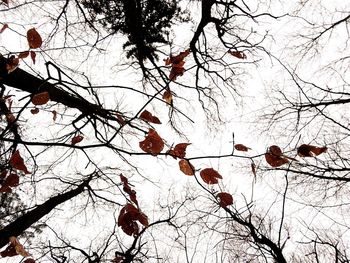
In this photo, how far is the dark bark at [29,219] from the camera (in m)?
3.32

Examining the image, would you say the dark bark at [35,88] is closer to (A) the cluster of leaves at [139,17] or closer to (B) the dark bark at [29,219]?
(B) the dark bark at [29,219]

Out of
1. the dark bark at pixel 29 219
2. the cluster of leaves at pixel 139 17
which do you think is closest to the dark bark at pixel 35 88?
the dark bark at pixel 29 219

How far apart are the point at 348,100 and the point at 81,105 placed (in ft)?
11.5

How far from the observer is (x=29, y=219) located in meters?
3.55

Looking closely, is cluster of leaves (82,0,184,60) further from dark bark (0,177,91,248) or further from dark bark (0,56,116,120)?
dark bark (0,177,91,248)

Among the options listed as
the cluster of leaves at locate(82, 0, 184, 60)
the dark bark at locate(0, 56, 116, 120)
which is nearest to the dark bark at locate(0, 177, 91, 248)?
the dark bark at locate(0, 56, 116, 120)

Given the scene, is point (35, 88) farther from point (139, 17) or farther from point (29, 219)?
point (139, 17)

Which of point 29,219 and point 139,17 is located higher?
point 139,17

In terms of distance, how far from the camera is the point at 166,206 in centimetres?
509

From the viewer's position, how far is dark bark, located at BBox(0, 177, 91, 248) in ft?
10.9

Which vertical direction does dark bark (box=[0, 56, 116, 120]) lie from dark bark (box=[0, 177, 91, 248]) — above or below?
above

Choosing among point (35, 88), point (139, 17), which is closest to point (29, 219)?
point (35, 88)

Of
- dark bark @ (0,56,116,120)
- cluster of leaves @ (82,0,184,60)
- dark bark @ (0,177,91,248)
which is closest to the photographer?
dark bark @ (0,177,91,248)

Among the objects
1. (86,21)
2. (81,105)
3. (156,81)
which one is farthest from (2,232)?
(156,81)
